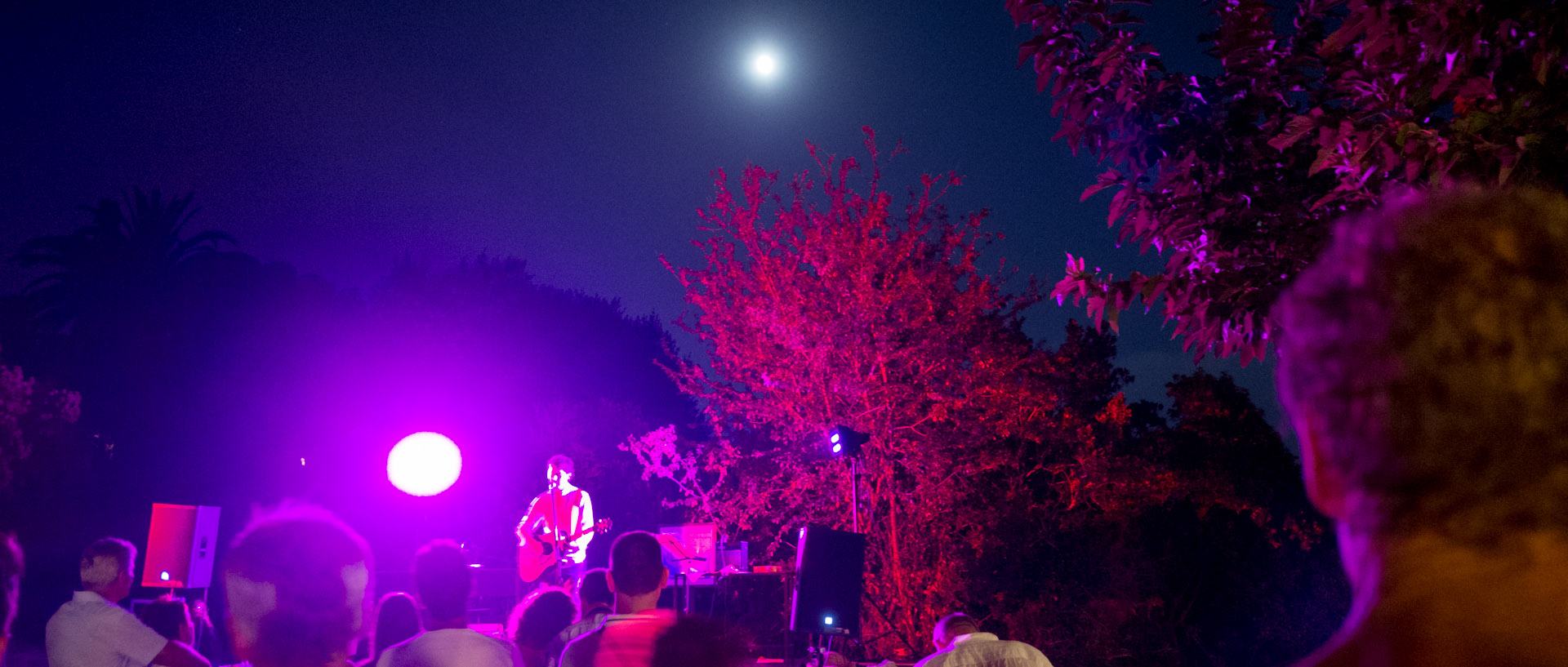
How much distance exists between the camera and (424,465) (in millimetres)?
13250

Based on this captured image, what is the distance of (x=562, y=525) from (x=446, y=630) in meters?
5.67

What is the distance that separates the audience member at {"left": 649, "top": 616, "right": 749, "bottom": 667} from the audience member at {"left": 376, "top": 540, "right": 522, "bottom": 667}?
0.86m

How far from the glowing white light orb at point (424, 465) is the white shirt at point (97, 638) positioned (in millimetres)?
8017

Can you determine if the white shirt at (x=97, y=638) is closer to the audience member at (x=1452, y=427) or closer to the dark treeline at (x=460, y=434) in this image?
the audience member at (x=1452, y=427)

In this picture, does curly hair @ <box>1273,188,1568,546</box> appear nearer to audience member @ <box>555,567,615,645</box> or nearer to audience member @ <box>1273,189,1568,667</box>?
audience member @ <box>1273,189,1568,667</box>

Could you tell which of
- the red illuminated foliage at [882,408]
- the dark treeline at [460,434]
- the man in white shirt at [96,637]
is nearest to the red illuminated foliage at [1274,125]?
the man in white shirt at [96,637]

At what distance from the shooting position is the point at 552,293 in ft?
106

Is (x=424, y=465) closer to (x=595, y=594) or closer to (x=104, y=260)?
(x=595, y=594)

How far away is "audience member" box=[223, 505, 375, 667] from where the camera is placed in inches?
87.9

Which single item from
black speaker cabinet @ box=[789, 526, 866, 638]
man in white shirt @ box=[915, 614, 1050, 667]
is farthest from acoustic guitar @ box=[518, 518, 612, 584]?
man in white shirt @ box=[915, 614, 1050, 667]

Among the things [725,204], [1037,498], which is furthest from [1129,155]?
[1037,498]

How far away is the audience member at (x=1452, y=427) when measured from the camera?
74cm

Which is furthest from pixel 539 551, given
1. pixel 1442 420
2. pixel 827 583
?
pixel 1442 420

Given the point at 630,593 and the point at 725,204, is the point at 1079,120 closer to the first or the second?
the point at 630,593
